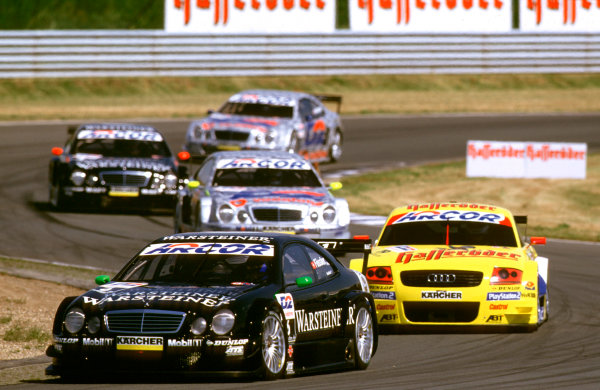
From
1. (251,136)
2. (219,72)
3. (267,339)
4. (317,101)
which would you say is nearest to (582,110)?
(219,72)

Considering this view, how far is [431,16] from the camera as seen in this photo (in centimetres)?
4038

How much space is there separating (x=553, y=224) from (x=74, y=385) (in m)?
14.6

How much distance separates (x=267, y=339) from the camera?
374 inches

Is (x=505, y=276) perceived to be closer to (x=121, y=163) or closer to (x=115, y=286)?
(x=115, y=286)

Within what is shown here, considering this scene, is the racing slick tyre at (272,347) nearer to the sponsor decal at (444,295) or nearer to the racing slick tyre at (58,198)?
the sponsor decal at (444,295)

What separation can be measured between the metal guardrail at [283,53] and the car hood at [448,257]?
84.3ft

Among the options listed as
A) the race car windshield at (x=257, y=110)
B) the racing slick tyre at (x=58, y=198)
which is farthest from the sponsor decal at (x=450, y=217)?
the race car windshield at (x=257, y=110)

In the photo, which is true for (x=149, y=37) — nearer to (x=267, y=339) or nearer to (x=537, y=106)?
(x=537, y=106)

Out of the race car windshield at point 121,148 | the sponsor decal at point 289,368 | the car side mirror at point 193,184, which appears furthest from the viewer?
the race car windshield at point 121,148

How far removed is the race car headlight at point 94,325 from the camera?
30.7 ft

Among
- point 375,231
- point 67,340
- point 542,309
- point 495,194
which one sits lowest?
point 495,194

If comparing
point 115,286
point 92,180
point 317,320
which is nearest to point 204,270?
point 115,286

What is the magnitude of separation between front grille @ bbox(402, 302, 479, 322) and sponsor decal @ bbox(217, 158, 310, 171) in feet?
20.3

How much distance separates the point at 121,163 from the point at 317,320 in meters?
12.0
